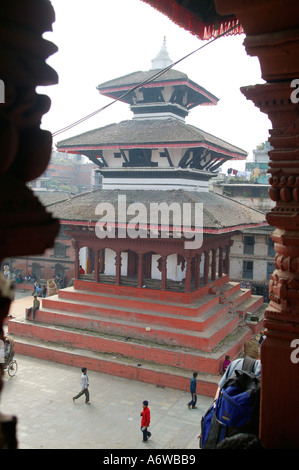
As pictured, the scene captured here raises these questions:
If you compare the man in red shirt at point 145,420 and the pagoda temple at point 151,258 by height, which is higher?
the pagoda temple at point 151,258

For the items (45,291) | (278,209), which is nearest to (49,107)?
(278,209)

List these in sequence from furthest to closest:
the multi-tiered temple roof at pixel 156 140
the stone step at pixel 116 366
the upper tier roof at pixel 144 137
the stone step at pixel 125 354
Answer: the multi-tiered temple roof at pixel 156 140 → the upper tier roof at pixel 144 137 → the stone step at pixel 125 354 → the stone step at pixel 116 366

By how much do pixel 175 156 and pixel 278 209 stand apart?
1248 cm

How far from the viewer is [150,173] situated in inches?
636

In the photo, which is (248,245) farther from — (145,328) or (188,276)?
(145,328)

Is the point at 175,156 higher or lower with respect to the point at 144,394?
higher

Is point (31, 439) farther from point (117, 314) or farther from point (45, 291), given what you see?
point (45, 291)

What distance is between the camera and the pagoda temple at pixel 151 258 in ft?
40.8

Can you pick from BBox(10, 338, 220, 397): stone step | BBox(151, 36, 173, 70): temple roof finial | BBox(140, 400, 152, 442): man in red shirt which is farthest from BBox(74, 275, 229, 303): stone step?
BBox(151, 36, 173, 70): temple roof finial

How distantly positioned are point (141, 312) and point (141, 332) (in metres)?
0.75

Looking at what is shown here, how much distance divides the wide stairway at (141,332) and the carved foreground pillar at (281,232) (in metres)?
7.87

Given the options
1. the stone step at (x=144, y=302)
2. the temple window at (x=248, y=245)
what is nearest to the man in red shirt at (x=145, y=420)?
the stone step at (x=144, y=302)

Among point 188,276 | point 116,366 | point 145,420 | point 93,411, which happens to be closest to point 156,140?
point 188,276

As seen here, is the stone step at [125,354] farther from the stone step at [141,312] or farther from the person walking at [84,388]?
the person walking at [84,388]
